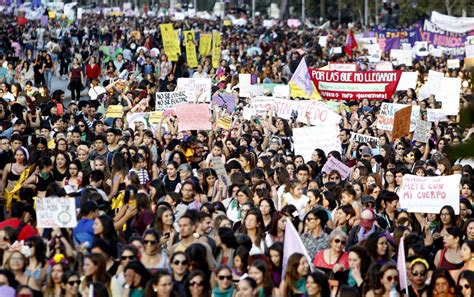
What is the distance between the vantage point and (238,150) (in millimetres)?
17547

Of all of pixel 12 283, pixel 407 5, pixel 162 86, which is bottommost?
pixel 407 5

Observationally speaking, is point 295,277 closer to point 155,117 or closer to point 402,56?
point 155,117

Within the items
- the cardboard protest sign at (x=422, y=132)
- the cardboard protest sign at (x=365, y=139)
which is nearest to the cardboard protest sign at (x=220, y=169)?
the cardboard protest sign at (x=365, y=139)

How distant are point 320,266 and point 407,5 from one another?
64351 mm

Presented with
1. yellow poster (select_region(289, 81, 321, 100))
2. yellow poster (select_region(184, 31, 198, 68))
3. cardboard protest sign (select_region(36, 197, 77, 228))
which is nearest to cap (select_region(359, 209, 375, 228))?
cardboard protest sign (select_region(36, 197, 77, 228))

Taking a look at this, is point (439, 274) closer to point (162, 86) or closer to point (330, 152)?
point (330, 152)

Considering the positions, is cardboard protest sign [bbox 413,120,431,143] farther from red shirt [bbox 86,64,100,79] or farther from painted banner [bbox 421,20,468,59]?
painted banner [bbox 421,20,468,59]

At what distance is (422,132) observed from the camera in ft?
63.3

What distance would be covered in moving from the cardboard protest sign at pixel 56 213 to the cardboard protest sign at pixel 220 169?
3.81 metres

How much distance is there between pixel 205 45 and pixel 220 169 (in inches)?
876

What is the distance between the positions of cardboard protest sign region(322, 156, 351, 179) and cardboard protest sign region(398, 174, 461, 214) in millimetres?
2353

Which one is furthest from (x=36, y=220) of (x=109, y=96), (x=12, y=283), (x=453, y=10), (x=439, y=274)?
(x=453, y=10)

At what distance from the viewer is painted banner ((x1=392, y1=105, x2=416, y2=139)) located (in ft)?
63.2

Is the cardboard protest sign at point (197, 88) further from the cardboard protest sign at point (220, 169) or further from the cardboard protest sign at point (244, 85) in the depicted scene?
the cardboard protest sign at point (220, 169)
